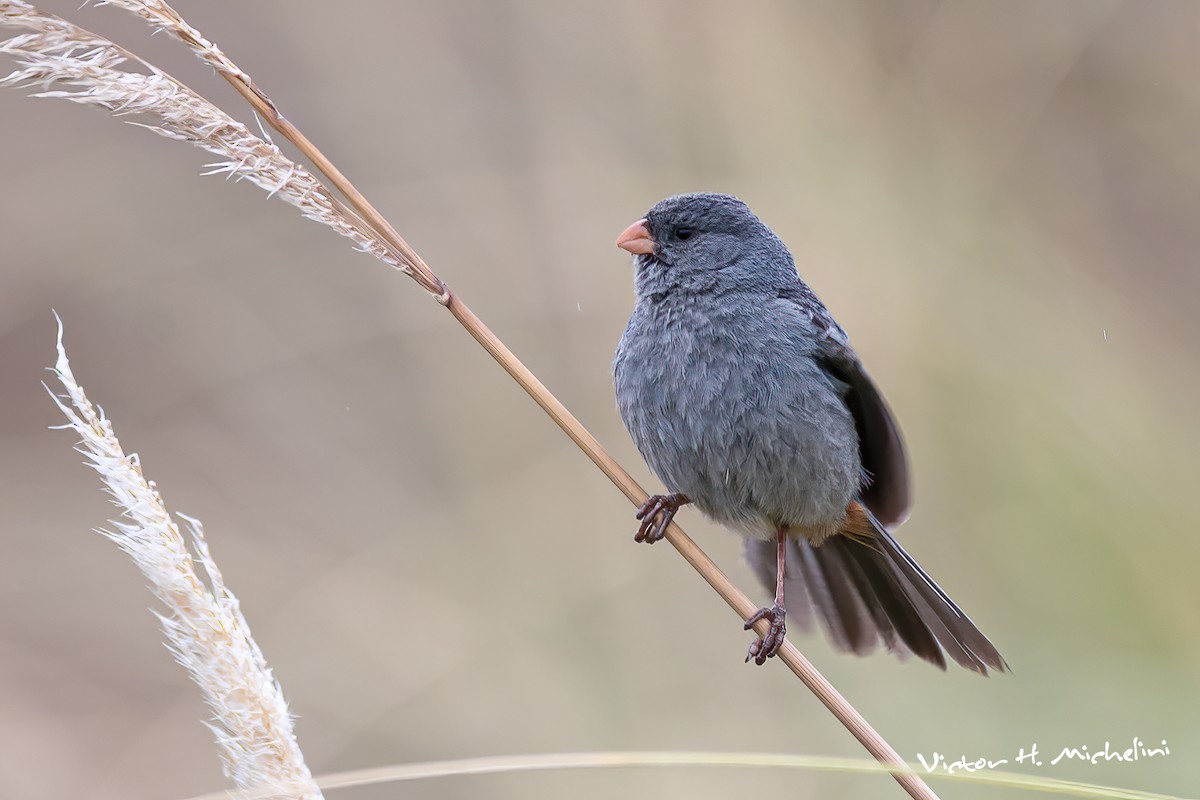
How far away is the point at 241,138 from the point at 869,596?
225 centimetres

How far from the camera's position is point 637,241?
3.27 metres

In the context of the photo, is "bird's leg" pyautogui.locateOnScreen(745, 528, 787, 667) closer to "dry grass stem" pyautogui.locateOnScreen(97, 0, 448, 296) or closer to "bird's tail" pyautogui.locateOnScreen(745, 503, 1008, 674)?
"bird's tail" pyautogui.locateOnScreen(745, 503, 1008, 674)

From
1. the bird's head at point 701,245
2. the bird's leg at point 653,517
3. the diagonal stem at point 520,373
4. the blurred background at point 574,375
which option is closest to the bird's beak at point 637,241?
the bird's head at point 701,245

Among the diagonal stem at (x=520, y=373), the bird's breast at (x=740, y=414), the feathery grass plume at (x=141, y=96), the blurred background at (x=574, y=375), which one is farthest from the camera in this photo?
the blurred background at (x=574, y=375)

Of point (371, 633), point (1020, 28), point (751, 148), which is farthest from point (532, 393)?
point (1020, 28)

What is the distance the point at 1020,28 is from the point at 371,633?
3.42 meters

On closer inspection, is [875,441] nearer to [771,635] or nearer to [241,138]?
[771,635]

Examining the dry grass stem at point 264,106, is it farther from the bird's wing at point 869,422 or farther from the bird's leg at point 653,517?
the bird's wing at point 869,422

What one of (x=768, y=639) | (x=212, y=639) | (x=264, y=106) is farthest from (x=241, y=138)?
(x=768, y=639)

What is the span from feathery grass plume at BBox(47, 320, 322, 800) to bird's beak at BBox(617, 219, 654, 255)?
1.85 meters

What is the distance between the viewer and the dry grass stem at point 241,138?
1829mm

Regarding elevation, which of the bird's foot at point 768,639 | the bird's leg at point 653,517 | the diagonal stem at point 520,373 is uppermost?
the diagonal stem at point 520,373

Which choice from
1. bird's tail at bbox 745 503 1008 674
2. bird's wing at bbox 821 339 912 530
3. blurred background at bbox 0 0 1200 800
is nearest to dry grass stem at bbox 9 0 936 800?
bird's tail at bbox 745 503 1008 674

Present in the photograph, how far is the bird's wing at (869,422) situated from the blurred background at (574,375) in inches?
23.8
